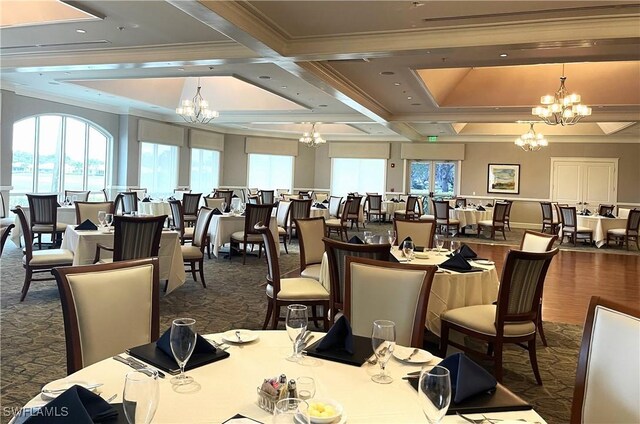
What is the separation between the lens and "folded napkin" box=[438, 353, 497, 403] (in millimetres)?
1465

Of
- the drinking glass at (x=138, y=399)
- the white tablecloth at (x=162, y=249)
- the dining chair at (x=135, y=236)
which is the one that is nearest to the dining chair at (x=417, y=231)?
the white tablecloth at (x=162, y=249)

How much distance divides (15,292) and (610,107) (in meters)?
10.9

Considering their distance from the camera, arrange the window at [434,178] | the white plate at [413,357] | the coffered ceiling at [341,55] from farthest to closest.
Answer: the window at [434,178] < the coffered ceiling at [341,55] < the white plate at [413,357]

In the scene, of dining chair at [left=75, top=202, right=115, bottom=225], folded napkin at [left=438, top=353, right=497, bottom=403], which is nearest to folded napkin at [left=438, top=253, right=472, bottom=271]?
folded napkin at [left=438, top=353, right=497, bottom=403]

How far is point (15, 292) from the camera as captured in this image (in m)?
5.46

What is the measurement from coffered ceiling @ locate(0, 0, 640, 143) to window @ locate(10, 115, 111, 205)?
2.34ft

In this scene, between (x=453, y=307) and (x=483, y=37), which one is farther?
(x=483, y=37)

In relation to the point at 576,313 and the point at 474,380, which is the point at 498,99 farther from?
the point at 474,380

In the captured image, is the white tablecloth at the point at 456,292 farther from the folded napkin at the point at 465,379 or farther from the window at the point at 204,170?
the window at the point at 204,170

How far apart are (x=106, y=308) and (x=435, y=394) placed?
1.49 m

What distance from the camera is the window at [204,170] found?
1595 cm

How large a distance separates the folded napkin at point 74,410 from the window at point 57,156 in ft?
36.0

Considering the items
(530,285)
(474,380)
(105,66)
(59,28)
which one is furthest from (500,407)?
(105,66)

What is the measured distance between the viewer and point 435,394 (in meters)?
1.18
